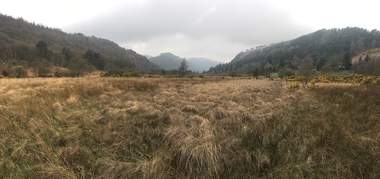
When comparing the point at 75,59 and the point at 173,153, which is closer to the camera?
the point at 173,153

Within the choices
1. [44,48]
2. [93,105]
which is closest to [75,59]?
[44,48]

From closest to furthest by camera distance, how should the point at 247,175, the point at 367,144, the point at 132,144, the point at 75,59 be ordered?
the point at 247,175, the point at 367,144, the point at 132,144, the point at 75,59

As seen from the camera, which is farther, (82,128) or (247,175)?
(82,128)

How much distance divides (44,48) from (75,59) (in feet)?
43.8

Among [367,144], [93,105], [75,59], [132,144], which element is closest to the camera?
[367,144]

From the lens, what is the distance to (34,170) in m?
5.21

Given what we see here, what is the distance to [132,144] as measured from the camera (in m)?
6.59

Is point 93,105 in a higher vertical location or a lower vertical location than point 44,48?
lower

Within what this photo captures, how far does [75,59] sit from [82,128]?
412ft

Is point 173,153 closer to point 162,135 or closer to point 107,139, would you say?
point 162,135

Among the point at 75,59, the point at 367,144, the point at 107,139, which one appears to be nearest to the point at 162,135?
the point at 107,139

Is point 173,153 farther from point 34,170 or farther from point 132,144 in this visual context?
point 34,170

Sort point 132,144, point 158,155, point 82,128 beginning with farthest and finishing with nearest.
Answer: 1. point 82,128
2. point 132,144
3. point 158,155

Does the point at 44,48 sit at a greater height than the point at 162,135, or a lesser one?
greater
